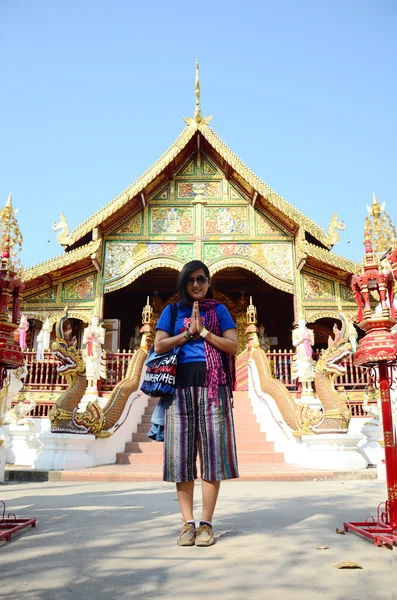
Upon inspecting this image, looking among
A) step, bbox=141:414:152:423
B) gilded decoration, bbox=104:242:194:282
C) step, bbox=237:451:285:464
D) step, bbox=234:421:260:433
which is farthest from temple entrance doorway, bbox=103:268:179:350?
step, bbox=237:451:285:464

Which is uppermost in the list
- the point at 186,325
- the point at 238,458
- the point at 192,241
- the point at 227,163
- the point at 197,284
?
the point at 227,163

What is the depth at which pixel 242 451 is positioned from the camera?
Result: 23.1 feet

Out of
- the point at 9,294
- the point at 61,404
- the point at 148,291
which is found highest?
the point at 148,291

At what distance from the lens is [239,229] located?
39.8ft

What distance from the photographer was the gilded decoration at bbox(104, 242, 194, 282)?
38.8 feet

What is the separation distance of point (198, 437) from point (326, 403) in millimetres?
4694

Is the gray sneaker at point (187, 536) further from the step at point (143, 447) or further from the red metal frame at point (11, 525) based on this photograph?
→ the step at point (143, 447)

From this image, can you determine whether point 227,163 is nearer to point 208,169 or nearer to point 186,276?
point 208,169

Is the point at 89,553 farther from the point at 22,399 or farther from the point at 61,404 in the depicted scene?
the point at 22,399

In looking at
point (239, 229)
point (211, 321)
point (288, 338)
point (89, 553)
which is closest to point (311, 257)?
point (239, 229)

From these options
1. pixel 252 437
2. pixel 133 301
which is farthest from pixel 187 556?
pixel 133 301

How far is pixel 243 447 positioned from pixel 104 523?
15.8 ft

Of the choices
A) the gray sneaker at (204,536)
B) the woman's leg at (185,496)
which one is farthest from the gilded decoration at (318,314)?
the gray sneaker at (204,536)

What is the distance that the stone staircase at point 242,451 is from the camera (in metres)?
6.56
